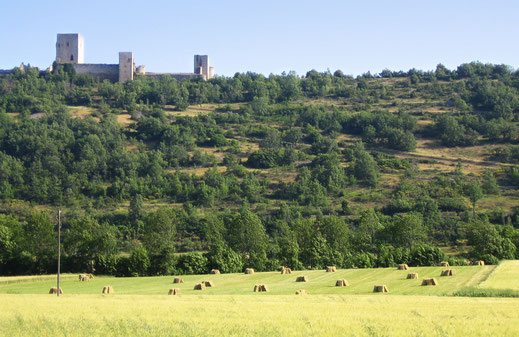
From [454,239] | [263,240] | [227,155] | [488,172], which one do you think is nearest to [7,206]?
[227,155]

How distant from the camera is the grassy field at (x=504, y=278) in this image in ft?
138

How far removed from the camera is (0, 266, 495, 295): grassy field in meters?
44.0

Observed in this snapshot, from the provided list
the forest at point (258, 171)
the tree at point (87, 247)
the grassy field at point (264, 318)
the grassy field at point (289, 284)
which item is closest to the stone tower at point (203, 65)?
the forest at point (258, 171)

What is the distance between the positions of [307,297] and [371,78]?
148m

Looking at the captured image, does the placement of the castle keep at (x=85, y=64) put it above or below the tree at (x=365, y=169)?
above

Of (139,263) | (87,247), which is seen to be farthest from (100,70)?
(139,263)

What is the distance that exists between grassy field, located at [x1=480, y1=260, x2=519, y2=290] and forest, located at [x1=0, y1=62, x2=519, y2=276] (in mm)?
13319

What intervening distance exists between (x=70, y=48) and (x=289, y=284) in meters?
135

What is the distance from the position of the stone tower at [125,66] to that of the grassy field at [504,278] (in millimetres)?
124385

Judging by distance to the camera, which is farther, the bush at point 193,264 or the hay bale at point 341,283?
the bush at point 193,264

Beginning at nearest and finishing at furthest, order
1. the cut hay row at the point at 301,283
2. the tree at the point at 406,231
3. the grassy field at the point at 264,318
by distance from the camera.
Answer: the grassy field at the point at 264,318
the cut hay row at the point at 301,283
the tree at the point at 406,231

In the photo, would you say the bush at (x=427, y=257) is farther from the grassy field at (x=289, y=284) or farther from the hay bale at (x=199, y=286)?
the hay bale at (x=199, y=286)

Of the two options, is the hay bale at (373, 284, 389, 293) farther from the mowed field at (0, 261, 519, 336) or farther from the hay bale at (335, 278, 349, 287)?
the hay bale at (335, 278, 349, 287)

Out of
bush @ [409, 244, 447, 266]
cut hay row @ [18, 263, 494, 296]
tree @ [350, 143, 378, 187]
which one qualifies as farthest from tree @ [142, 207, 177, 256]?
tree @ [350, 143, 378, 187]
